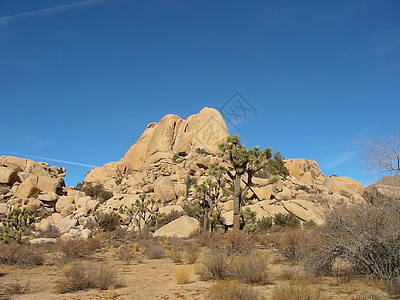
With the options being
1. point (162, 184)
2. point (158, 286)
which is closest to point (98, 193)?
point (162, 184)

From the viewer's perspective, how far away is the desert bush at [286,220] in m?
24.8

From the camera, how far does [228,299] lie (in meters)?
5.20

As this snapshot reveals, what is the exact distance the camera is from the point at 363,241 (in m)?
6.25

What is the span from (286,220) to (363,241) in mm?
19743

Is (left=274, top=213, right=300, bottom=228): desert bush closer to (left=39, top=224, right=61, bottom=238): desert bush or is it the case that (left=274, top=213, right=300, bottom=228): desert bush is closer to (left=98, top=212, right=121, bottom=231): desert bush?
(left=98, top=212, right=121, bottom=231): desert bush

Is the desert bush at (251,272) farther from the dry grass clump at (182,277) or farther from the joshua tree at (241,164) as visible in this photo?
the joshua tree at (241,164)

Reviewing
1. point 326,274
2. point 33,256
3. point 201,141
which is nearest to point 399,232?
point 326,274

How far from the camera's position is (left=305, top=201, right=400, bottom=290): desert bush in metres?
6.22

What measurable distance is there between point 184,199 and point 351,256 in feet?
96.2

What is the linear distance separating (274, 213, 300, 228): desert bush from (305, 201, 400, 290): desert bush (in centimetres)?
1817

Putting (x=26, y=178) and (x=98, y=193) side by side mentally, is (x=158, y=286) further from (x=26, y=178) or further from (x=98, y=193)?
(x=26, y=178)

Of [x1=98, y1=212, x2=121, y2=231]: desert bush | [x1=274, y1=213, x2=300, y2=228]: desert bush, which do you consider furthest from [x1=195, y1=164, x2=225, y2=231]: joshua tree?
[x1=98, y1=212, x2=121, y2=231]: desert bush

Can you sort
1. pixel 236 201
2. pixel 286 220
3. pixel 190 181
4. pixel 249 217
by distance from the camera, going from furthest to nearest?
pixel 190 181 → pixel 286 220 → pixel 249 217 → pixel 236 201

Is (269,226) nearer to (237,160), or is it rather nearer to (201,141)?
(237,160)
